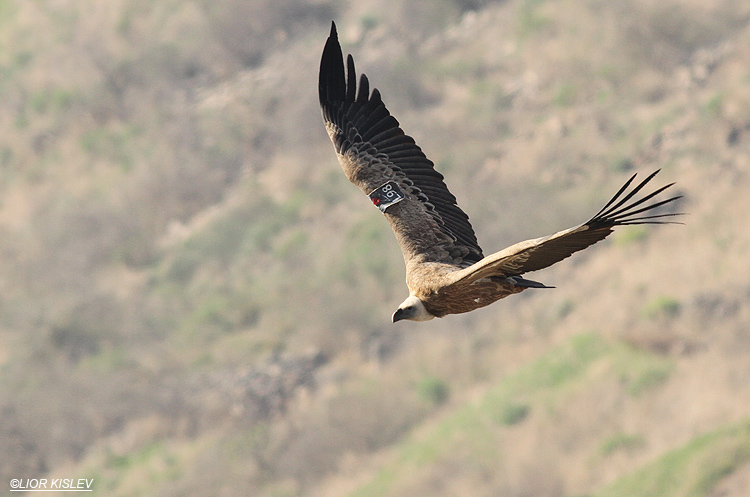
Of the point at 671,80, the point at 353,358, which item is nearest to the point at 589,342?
the point at 353,358

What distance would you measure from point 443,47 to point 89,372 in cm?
2200

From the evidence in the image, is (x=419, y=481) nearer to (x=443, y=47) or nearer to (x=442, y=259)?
(x=442, y=259)

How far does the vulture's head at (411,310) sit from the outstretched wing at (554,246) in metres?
0.76

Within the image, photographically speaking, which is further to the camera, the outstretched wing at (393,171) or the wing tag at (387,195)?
the wing tag at (387,195)

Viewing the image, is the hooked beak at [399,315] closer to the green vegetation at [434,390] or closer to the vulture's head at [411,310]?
the vulture's head at [411,310]

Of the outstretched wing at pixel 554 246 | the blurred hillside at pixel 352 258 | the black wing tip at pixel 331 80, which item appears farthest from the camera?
the blurred hillside at pixel 352 258

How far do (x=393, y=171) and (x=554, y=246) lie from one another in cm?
359

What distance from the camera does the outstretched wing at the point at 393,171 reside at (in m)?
Answer: 9.76

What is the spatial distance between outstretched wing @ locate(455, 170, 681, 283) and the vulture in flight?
0.05ft

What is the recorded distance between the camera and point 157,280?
140ft

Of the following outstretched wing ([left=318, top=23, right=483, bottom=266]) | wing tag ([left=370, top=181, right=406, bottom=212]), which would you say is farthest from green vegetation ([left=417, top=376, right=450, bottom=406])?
wing tag ([left=370, top=181, right=406, bottom=212])

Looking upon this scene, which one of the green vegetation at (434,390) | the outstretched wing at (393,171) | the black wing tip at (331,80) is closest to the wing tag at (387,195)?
the outstretched wing at (393,171)

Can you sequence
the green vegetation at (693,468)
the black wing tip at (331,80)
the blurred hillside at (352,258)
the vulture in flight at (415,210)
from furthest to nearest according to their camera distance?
the blurred hillside at (352,258) → the green vegetation at (693,468) → the black wing tip at (331,80) → the vulture in flight at (415,210)

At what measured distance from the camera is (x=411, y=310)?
8.64 metres
